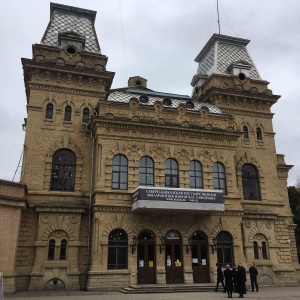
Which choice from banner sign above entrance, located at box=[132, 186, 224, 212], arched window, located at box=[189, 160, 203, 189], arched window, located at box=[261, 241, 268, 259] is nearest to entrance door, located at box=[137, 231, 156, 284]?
banner sign above entrance, located at box=[132, 186, 224, 212]

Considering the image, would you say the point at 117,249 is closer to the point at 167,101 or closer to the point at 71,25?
the point at 167,101

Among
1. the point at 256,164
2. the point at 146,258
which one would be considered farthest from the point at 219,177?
the point at 146,258

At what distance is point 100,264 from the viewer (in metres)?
22.0

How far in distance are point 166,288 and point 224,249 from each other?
234 inches

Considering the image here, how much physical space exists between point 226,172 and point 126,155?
7837mm

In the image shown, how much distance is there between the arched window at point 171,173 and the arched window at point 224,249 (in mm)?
4848

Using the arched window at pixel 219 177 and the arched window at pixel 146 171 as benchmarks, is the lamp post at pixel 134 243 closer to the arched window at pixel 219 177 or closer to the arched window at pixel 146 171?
the arched window at pixel 146 171

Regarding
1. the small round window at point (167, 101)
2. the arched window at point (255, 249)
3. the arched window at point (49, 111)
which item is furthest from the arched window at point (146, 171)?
the arched window at point (255, 249)

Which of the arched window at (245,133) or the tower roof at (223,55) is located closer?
the arched window at (245,133)

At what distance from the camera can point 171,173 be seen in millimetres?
25438

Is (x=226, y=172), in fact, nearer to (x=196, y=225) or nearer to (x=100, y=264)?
(x=196, y=225)

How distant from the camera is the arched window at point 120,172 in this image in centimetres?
2412

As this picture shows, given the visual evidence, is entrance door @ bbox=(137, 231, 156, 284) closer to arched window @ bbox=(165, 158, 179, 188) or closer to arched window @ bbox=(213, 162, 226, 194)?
arched window @ bbox=(165, 158, 179, 188)

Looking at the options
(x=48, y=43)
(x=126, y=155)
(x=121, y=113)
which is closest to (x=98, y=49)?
(x=48, y=43)
